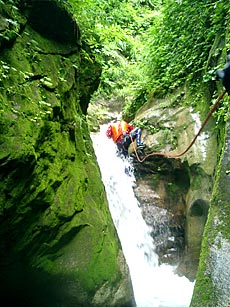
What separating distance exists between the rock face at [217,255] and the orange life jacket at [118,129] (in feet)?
23.0

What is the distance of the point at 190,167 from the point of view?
7.21m

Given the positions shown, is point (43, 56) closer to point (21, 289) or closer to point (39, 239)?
point (39, 239)

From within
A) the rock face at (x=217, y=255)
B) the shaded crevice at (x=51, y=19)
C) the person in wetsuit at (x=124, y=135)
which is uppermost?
the person in wetsuit at (x=124, y=135)

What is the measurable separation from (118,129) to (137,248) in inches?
173

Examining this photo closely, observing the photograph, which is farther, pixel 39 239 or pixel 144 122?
pixel 144 122

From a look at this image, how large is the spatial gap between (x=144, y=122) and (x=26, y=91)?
5804 mm

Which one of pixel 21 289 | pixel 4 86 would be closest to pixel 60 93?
pixel 4 86

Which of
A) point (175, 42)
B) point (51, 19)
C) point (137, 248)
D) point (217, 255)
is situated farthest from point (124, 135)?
point (217, 255)

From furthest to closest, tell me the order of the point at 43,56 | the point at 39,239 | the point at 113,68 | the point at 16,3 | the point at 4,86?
the point at 113,68
the point at 43,56
the point at 16,3
the point at 39,239
the point at 4,86

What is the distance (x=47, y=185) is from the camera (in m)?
3.73

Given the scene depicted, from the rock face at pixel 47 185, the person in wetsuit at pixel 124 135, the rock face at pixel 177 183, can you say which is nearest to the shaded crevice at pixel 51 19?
the rock face at pixel 47 185

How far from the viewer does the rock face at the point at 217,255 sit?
8.95 feet

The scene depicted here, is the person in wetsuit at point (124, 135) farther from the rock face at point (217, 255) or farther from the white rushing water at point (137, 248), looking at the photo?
the rock face at point (217, 255)

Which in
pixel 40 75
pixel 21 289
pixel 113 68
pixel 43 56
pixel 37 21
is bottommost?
pixel 21 289
